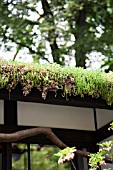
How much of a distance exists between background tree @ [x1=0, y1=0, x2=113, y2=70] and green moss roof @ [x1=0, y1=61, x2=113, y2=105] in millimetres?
4935

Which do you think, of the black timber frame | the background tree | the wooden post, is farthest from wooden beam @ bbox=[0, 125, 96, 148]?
the background tree

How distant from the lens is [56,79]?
3572mm

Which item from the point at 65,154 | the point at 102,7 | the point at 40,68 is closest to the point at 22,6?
the point at 102,7

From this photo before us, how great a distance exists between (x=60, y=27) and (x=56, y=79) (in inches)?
240

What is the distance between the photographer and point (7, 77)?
3.34 m

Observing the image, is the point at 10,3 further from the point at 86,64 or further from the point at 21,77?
the point at 21,77

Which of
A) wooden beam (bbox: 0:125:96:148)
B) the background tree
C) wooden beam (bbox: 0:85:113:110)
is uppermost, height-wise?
the background tree

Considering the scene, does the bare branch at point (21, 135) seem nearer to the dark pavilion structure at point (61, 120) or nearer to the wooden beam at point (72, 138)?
the dark pavilion structure at point (61, 120)

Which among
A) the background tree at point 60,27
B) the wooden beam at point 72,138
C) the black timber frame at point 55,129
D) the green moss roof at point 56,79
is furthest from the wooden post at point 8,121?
the background tree at point 60,27

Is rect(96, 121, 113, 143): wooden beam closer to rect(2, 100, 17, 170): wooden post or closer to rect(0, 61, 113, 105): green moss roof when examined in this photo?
rect(0, 61, 113, 105): green moss roof

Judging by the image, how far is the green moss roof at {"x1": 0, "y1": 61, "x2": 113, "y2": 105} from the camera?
3.40 m

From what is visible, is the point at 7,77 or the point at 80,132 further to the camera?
the point at 80,132

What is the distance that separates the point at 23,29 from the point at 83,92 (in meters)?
6.16

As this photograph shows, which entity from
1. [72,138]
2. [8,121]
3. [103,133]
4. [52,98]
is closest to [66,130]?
[72,138]
